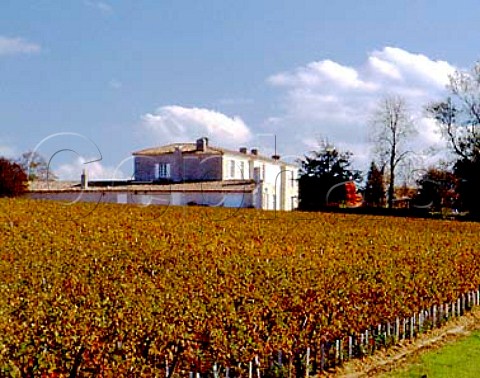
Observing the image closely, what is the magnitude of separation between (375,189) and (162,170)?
1553 centimetres

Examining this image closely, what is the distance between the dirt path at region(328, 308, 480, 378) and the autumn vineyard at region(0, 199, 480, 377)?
0.16 metres

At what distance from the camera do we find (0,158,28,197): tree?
34759mm

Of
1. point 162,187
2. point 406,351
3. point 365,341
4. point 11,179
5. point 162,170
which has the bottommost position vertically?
point 406,351

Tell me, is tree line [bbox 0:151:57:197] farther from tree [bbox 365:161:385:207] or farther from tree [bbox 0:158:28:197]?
tree [bbox 365:161:385:207]

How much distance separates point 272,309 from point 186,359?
143 cm

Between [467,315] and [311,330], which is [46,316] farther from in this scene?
[467,315]

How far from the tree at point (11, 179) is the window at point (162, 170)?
12.4 meters

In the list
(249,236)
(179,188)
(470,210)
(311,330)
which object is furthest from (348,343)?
(470,210)

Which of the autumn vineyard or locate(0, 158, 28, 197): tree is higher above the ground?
locate(0, 158, 28, 197): tree

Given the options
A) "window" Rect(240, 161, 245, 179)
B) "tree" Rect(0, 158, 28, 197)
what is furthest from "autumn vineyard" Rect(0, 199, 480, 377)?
"window" Rect(240, 161, 245, 179)

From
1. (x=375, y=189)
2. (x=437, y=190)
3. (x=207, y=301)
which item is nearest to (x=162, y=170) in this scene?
(x=375, y=189)

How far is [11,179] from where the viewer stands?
34.9m

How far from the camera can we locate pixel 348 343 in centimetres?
862

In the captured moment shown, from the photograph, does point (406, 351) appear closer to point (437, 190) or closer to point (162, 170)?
point (437, 190)
